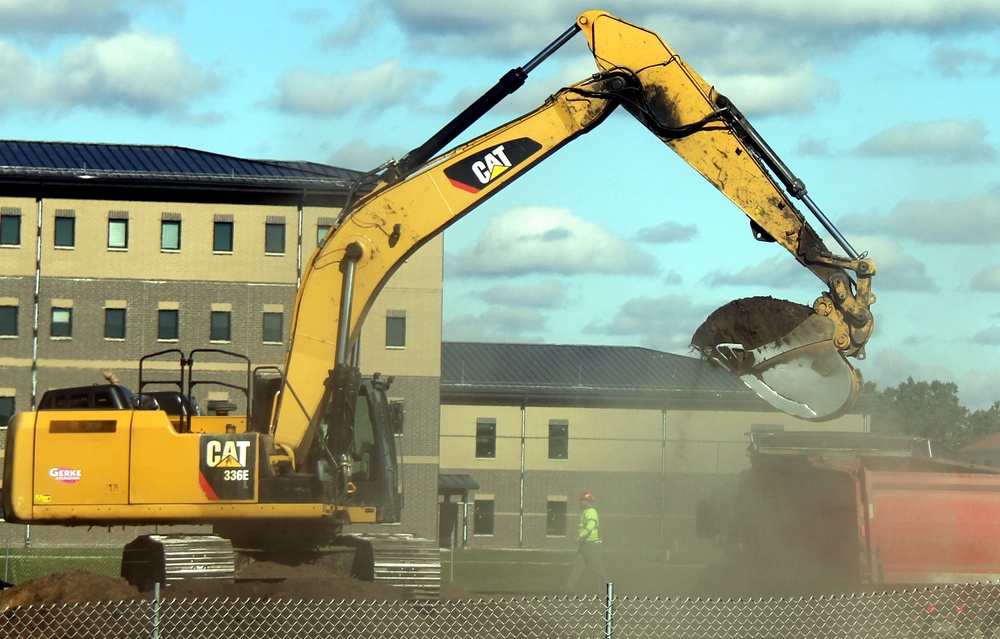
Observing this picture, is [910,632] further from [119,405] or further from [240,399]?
[240,399]

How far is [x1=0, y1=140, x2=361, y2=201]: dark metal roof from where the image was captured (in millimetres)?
48375

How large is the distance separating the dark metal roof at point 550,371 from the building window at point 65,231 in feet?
57.3

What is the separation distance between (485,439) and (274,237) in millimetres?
14516

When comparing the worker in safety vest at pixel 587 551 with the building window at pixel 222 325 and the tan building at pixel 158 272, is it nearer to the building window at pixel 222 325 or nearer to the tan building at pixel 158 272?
the tan building at pixel 158 272

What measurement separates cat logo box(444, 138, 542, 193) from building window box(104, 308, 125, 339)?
37.8m

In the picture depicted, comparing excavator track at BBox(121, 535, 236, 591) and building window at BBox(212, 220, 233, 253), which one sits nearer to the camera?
excavator track at BBox(121, 535, 236, 591)

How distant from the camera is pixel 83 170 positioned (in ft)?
159

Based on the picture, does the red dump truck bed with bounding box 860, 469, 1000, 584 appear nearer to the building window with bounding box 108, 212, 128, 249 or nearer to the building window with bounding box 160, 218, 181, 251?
the building window with bounding box 160, 218, 181, 251

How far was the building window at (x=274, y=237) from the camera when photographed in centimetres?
4944

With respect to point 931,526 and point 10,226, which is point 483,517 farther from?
point 931,526

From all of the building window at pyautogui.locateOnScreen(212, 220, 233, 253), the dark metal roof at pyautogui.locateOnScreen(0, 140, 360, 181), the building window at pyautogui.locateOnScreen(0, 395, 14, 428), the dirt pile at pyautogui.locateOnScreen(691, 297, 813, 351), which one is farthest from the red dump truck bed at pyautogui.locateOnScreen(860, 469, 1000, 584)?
the building window at pyautogui.locateOnScreen(0, 395, 14, 428)

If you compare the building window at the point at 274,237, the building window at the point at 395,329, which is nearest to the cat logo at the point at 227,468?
the building window at the point at 395,329

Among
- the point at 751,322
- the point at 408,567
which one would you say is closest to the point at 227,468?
the point at 408,567

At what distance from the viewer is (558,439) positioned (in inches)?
2339
